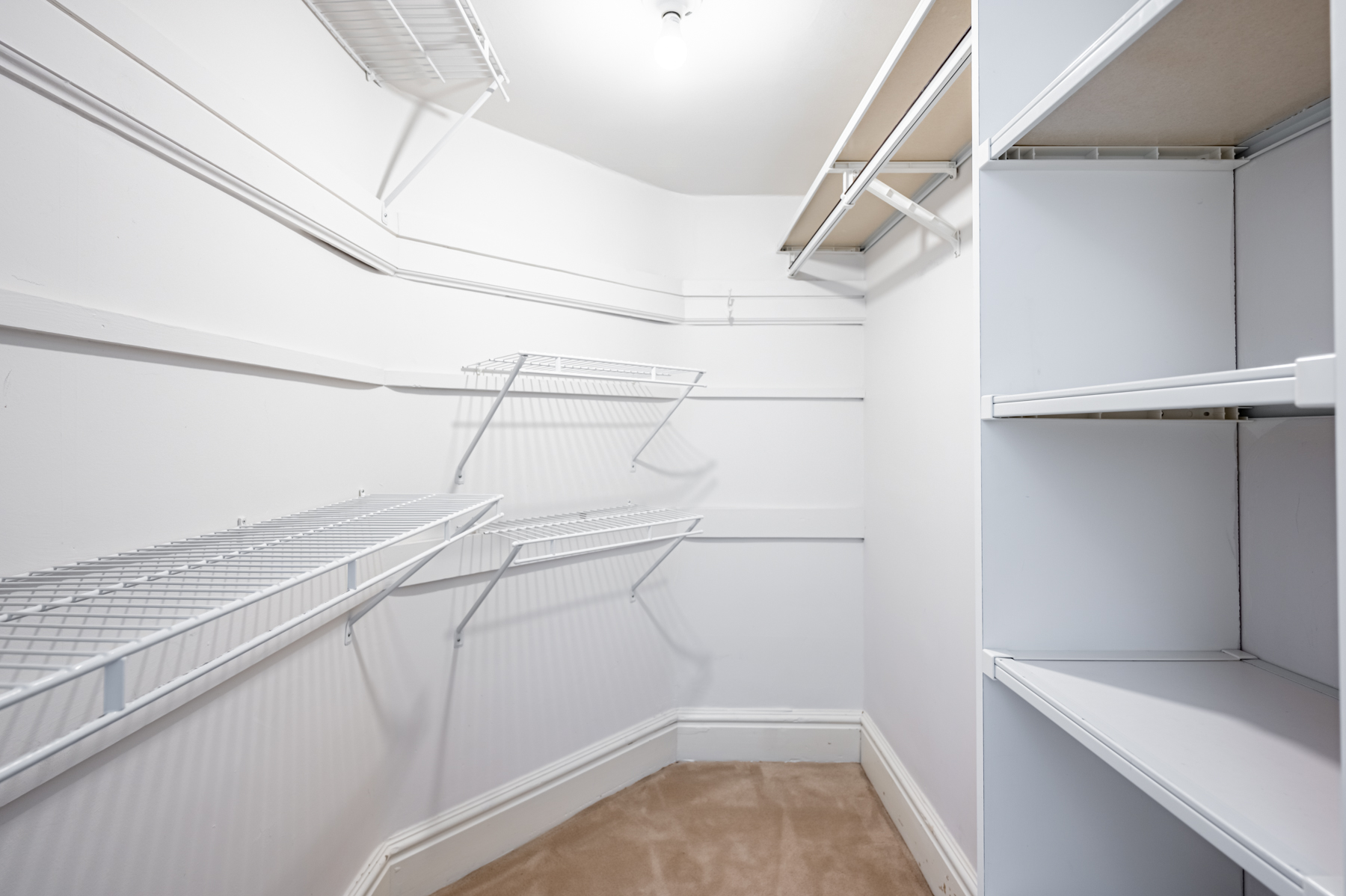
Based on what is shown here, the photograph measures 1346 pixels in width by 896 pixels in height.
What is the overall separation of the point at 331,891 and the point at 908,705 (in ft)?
5.37

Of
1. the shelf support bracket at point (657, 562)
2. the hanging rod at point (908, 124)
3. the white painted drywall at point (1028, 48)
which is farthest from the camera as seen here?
the shelf support bracket at point (657, 562)

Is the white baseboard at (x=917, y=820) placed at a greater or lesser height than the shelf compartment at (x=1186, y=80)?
lesser

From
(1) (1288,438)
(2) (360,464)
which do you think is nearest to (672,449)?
(2) (360,464)

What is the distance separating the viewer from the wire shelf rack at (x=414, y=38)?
123 centimetres

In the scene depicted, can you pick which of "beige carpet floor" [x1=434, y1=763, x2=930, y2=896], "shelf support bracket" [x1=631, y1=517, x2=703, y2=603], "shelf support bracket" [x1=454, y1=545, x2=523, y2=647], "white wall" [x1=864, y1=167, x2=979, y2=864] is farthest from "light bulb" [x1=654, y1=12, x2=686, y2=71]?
"beige carpet floor" [x1=434, y1=763, x2=930, y2=896]

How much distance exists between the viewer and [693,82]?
5.34 feet

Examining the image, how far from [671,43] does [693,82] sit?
34 cm

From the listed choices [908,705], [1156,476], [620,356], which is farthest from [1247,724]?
[620,356]

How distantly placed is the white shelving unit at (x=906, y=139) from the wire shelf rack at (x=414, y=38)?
843mm

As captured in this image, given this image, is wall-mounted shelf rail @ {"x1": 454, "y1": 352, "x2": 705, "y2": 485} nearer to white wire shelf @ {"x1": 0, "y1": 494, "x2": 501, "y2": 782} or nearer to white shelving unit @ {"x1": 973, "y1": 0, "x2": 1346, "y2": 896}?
white wire shelf @ {"x1": 0, "y1": 494, "x2": 501, "y2": 782}

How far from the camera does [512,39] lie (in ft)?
4.81

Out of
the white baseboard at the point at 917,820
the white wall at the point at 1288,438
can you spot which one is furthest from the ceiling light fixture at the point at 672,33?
the white baseboard at the point at 917,820

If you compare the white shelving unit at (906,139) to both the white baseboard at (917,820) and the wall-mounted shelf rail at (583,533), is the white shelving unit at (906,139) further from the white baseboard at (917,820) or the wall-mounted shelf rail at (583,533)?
the white baseboard at (917,820)

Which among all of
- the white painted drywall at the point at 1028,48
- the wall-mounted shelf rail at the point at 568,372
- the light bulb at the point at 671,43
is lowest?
the wall-mounted shelf rail at the point at 568,372
